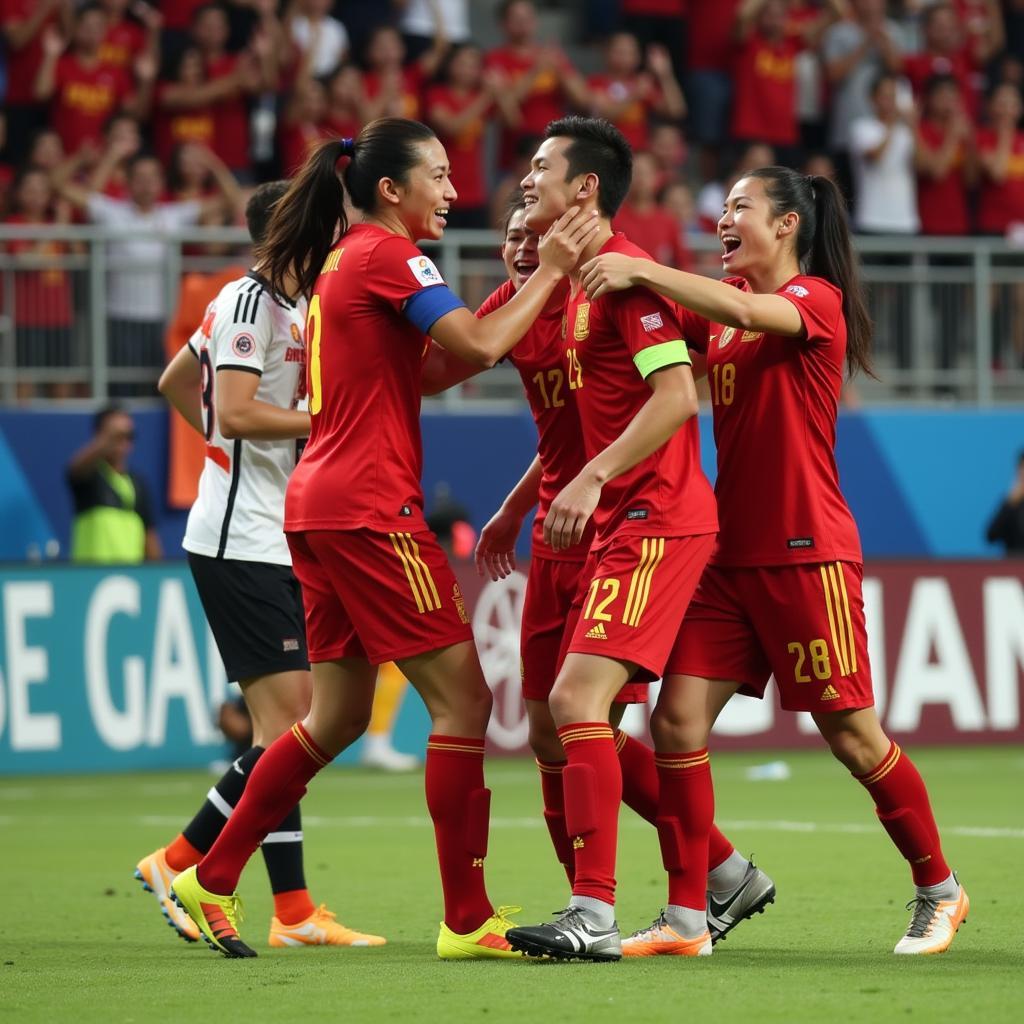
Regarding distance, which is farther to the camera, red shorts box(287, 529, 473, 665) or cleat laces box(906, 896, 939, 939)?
cleat laces box(906, 896, 939, 939)

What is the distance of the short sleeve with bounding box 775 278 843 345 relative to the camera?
612 centimetres

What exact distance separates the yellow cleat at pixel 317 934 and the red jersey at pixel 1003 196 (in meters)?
13.2

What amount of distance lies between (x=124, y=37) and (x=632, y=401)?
11200 millimetres

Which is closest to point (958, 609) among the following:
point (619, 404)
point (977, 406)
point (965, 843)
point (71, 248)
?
point (977, 406)

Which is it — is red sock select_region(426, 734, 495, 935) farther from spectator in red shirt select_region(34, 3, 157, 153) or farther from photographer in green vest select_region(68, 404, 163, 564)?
spectator in red shirt select_region(34, 3, 157, 153)

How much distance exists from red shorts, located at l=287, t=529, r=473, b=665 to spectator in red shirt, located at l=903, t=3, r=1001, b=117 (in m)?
14.4

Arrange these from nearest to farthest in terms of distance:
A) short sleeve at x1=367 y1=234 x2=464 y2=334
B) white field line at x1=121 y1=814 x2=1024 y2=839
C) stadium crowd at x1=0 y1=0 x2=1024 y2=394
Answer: short sleeve at x1=367 y1=234 x2=464 y2=334
white field line at x1=121 y1=814 x2=1024 y2=839
stadium crowd at x1=0 y1=0 x2=1024 y2=394

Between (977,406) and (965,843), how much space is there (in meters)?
8.81

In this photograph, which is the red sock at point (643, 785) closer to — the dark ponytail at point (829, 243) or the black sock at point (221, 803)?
the black sock at point (221, 803)

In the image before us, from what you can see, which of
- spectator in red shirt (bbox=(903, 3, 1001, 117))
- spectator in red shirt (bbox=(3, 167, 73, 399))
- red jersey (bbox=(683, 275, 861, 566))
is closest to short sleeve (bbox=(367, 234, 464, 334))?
red jersey (bbox=(683, 275, 861, 566))

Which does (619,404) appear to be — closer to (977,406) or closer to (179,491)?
(179,491)

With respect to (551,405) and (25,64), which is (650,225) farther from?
(551,405)

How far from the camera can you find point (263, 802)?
6.31 metres

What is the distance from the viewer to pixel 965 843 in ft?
30.7
